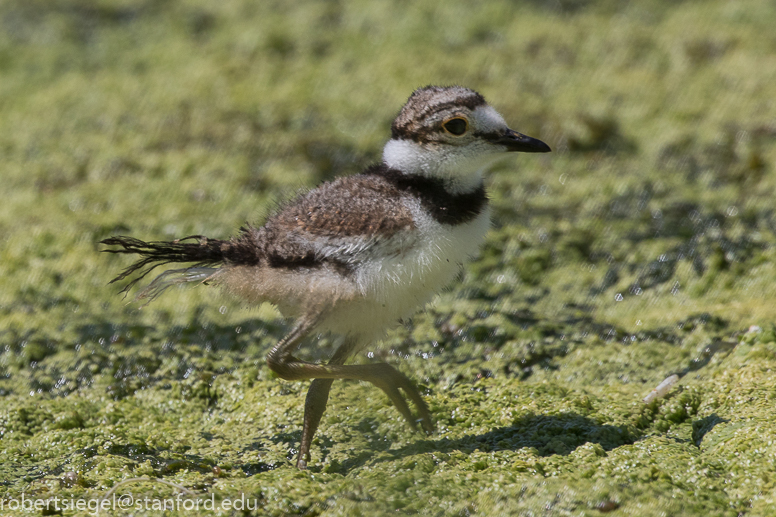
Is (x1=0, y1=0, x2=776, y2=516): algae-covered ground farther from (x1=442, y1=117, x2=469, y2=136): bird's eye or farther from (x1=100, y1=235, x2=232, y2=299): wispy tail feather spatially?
(x1=442, y1=117, x2=469, y2=136): bird's eye

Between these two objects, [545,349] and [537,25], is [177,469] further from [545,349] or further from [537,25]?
[537,25]

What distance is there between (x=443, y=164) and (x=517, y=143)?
12.9 inches

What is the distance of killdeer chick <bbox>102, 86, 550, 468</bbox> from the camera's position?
106 inches

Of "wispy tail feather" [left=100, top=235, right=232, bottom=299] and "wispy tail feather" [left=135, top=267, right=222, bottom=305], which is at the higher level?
"wispy tail feather" [left=100, top=235, right=232, bottom=299]

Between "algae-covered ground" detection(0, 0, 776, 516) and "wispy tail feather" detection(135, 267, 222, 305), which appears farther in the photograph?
"wispy tail feather" detection(135, 267, 222, 305)

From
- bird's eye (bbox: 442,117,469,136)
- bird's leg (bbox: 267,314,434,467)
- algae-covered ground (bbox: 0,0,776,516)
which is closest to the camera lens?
algae-covered ground (bbox: 0,0,776,516)

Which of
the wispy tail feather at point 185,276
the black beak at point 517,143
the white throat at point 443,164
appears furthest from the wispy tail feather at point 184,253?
the black beak at point 517,143

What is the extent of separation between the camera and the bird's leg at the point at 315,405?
286cm

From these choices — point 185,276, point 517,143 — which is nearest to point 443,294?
point 517,143

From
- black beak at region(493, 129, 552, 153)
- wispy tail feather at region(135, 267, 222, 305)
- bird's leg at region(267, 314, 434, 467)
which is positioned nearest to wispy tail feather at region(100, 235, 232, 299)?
wispy tail feather at region(135, 267, 222, 305)

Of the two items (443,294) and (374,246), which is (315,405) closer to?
(374,246)

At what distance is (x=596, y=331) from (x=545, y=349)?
313 millimetres

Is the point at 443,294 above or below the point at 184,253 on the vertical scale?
below

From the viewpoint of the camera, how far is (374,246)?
8.77 feet
